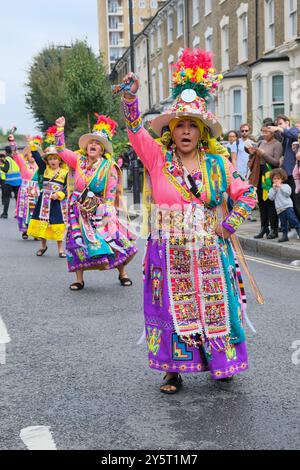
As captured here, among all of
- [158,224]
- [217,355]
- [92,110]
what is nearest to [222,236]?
[158,224]

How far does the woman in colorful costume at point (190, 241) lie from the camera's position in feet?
14.2

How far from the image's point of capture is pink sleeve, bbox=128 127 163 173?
4.39 meters

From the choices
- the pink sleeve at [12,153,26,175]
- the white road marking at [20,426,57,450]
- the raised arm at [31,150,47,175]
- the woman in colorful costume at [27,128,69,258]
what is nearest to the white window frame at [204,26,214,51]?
the pink sleeve at [12,153,26,175]

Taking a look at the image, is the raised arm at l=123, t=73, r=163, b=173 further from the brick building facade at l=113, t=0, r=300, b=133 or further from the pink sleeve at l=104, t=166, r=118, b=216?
the brick building facade at l=113, t=0, r=300, b=133

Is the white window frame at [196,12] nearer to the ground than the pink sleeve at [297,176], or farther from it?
farther from it

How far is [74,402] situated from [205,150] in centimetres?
179

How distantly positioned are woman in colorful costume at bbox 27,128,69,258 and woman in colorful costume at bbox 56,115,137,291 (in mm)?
2660

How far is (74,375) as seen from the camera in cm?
481

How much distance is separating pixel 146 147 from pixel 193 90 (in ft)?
1.53

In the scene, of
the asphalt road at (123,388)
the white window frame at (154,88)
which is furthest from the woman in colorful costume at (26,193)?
the white window frame at (154,88)

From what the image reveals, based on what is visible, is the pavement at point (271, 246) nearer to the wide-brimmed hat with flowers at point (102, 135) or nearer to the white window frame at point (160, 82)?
the wide-brimmed hat with flowers at point (102, 135)

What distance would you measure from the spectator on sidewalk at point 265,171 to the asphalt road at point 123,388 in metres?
4.52

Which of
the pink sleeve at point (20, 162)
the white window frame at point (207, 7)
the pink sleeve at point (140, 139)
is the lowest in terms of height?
the pink sleeve at point (20, 162)
